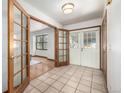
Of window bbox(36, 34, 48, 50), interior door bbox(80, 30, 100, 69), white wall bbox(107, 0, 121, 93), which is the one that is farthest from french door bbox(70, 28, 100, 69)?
window bbox(36, 34, 48, 50)

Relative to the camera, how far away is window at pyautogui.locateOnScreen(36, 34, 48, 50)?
6.99 m

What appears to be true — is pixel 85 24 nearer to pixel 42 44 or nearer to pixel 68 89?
pixel 68 89

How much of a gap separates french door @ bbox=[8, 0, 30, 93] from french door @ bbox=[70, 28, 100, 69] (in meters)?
2.98

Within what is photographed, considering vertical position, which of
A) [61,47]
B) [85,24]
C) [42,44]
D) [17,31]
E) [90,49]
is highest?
[85,24]

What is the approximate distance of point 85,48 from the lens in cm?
418

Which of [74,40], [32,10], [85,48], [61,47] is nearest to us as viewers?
[32,10]

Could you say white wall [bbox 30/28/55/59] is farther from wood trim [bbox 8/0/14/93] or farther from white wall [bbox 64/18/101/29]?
wood trim [bbox 8/0/14/93]

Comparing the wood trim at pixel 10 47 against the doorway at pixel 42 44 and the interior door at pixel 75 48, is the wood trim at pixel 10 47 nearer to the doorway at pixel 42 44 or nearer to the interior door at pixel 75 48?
the interior door at pixel 75 48

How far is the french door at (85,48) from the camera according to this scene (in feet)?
12.6

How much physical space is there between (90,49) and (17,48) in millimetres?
3449

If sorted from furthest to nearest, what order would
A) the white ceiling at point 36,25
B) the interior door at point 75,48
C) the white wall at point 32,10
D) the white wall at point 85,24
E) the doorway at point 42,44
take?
1. the doorway at point 42,44
2. the white ceiling at point 36,25
3. the interior door at point 75,48
4. the white wall at point 85,24
5. the white wall at point 32,10

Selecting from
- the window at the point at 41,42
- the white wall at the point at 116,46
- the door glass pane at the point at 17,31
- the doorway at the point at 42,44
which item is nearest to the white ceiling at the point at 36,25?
the doorway at the point at 42,44

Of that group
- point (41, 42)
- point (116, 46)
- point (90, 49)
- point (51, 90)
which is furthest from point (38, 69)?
point (41, 42)

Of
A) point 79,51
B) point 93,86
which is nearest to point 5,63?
point 93,86
